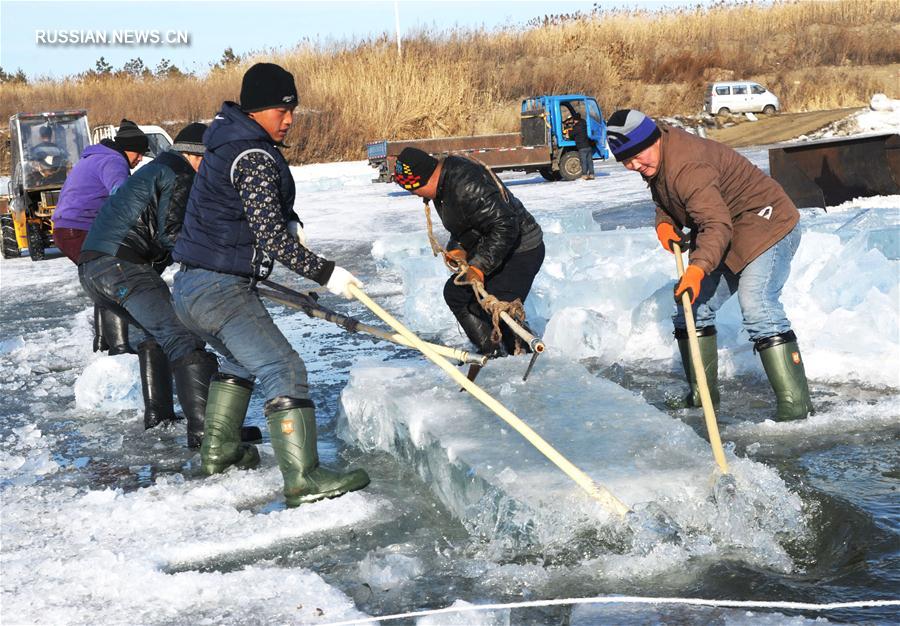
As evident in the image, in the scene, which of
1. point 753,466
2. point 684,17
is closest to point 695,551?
point 753,466

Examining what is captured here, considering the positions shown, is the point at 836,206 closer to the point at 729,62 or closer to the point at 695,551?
the point at 695,551

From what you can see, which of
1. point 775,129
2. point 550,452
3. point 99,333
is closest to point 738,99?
point 775,129

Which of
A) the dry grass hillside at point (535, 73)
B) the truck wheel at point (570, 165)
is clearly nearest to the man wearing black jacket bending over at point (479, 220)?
the truck wheel at point (570, 165)

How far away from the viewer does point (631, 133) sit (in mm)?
4453

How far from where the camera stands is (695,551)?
3.33 m

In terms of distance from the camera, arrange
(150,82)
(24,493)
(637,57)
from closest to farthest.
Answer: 1. (24,493)
2. (150,82)
3. (637,57)

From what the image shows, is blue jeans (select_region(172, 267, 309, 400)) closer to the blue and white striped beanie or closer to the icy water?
the icy water

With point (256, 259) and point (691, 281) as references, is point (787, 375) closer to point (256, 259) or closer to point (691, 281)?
point (691, 281)

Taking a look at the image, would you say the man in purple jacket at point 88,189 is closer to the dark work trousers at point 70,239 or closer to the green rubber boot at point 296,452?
the dark work trousers at point 70,239

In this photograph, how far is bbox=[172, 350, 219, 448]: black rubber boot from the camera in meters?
5.08

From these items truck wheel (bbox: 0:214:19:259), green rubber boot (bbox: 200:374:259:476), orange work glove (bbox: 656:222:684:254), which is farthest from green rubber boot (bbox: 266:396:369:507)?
truck wheel (bbox: 0:214:19:259)

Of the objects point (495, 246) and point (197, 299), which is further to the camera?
point (495, 246)

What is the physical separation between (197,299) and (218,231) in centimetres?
30

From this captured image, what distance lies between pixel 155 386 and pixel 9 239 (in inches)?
396
